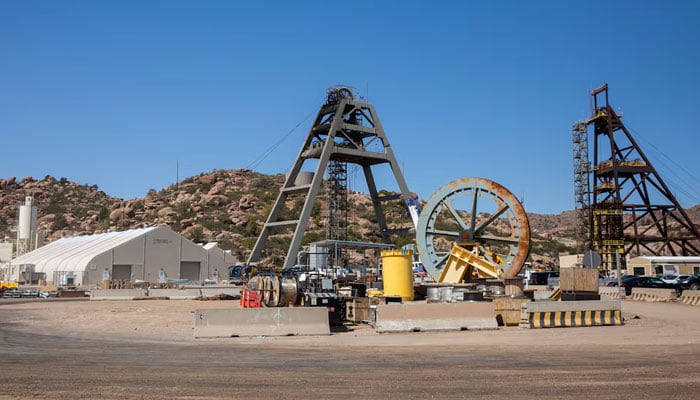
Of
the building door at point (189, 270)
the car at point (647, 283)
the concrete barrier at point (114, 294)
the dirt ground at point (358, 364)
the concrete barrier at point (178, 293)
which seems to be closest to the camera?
the dirt ground at point (358, 364)

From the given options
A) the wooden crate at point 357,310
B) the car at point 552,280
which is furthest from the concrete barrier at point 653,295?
the wooden crate at point 357,310

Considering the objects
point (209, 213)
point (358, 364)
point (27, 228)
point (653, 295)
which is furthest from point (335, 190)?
point (27, 228)

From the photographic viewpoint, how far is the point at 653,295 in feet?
125

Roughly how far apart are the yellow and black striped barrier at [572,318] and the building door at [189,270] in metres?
48.5

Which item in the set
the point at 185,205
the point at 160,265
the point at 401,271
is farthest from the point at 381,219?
the point at 185,205

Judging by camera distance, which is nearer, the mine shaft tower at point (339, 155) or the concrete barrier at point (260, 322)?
the concrete barrier at point (260, 322)

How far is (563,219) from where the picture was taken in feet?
504

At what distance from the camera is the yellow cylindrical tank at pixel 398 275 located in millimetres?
23016

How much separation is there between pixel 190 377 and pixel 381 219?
1694 inches

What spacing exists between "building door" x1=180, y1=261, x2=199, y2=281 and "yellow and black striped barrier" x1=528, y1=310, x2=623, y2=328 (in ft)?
159

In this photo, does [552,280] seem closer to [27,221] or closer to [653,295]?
[653,295]

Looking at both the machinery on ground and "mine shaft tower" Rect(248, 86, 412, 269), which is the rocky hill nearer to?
the machinery on ground

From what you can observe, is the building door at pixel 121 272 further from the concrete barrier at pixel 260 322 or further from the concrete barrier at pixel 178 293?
the concrete barrier at pixel 260 322

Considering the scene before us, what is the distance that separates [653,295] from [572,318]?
70.4 feet
